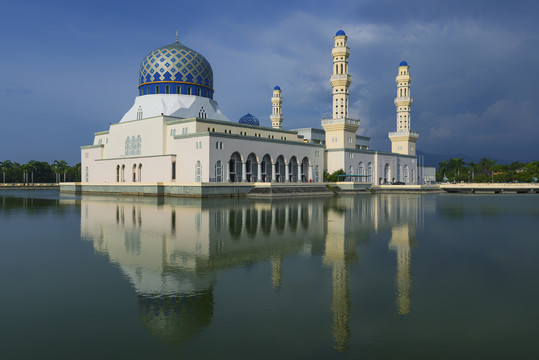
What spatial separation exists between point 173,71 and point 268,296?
4366cm

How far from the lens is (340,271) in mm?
8227

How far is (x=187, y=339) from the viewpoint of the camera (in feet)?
16.3

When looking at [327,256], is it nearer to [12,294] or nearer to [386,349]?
[386,349]

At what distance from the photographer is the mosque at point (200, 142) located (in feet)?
131

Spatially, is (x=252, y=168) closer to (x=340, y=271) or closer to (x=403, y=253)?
(x=403, y=253)

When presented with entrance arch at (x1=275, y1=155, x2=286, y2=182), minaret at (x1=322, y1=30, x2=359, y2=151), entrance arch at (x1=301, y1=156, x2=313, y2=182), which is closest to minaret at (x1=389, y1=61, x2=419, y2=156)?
minaret at (x1=322, y1=30, x2=359, y2=151)

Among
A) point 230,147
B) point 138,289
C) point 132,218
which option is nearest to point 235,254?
point 138,289

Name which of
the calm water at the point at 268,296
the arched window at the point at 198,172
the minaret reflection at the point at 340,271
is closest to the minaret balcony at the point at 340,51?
the arched window at the point at 198,172

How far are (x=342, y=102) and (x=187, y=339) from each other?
158 feet

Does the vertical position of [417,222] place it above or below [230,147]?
below

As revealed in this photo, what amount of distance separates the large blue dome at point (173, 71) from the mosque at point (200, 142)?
4.2 inches

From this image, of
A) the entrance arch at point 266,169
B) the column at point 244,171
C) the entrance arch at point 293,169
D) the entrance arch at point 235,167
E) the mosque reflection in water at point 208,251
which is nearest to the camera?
the mosque reflection in water at point 208,251

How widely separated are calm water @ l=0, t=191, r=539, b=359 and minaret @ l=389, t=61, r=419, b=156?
4979 centimetres

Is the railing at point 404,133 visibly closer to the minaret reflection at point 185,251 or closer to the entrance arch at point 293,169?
the entrance arch at point 293,169
